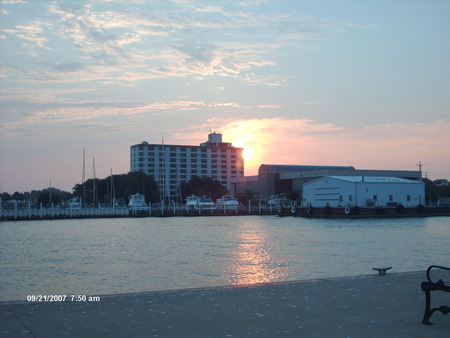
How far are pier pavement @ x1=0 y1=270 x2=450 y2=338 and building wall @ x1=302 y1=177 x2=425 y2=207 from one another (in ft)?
262

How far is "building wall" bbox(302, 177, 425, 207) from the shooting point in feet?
296

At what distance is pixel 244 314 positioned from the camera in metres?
9.55

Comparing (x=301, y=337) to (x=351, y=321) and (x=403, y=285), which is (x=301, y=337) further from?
(x=403, y=285)

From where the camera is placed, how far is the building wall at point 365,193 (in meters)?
90.1

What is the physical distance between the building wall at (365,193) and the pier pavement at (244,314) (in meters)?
79.8

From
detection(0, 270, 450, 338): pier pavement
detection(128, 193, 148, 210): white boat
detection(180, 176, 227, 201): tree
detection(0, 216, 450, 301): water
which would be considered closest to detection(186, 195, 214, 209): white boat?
detection(128, 193, 148, 210): white boat

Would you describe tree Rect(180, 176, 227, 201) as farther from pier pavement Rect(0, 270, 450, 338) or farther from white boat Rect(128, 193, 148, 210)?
pier pavement Rect(0, 270, 450, 338)

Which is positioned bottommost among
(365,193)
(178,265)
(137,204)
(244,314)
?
(178,265)

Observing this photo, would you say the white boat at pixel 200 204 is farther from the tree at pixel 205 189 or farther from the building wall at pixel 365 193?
the tree at pixel 205 189

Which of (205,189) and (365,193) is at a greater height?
(205,189)

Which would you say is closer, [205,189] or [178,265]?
[178,265]

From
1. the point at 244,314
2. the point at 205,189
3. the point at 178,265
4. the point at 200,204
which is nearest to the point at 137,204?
the point at 200,204

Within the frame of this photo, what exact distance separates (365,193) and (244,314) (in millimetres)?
84525

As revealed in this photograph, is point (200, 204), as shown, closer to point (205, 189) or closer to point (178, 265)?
point (205, 189)
